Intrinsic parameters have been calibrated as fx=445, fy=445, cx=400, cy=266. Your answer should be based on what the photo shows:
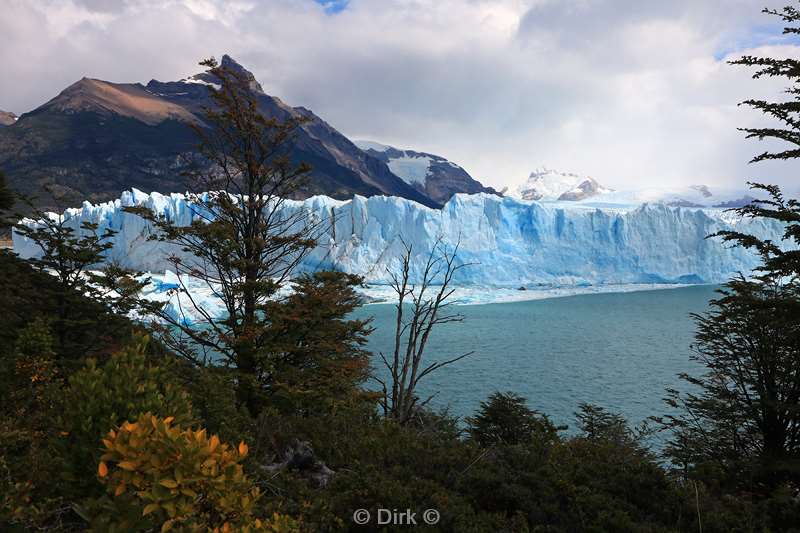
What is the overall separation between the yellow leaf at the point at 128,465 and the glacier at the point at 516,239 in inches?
2204

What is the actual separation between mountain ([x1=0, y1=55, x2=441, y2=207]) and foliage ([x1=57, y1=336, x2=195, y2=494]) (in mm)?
80361

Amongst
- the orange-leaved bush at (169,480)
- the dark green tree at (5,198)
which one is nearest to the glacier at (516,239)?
the dark green tree at (5,198)

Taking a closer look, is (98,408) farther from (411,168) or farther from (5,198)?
(411,168)

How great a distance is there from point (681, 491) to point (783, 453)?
5520mm

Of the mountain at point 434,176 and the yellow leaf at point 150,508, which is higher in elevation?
the mountain at point 434,176

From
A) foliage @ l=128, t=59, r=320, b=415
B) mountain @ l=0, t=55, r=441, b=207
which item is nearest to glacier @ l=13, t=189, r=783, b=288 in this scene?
mountain @ l=0, t=55, r=441, b=207

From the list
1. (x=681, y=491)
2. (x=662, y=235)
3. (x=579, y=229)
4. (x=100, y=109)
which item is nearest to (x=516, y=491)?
(x=681, y=491)

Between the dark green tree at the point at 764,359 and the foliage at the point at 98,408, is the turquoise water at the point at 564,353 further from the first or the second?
the foliage at the point at 98,408

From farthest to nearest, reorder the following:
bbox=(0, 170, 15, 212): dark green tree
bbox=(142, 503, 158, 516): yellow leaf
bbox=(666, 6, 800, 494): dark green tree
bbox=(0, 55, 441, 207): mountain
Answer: bbox=(0, 55, 441, 207): mountain, bbox=(0, 170, 15, 212): dark green tree, bbox=(666, 6, 800, 494): dark green tree, bbox=(142, 503, 158, 516): yellow leaf

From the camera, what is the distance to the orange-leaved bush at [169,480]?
84.4 inches

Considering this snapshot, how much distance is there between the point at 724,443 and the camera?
426 inches

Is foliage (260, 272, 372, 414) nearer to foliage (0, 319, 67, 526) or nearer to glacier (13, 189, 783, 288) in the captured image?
foliage (0, 319, 67, 526)

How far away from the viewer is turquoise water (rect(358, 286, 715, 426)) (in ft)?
79.5

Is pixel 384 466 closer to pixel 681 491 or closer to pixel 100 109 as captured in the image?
pixel 681 491
